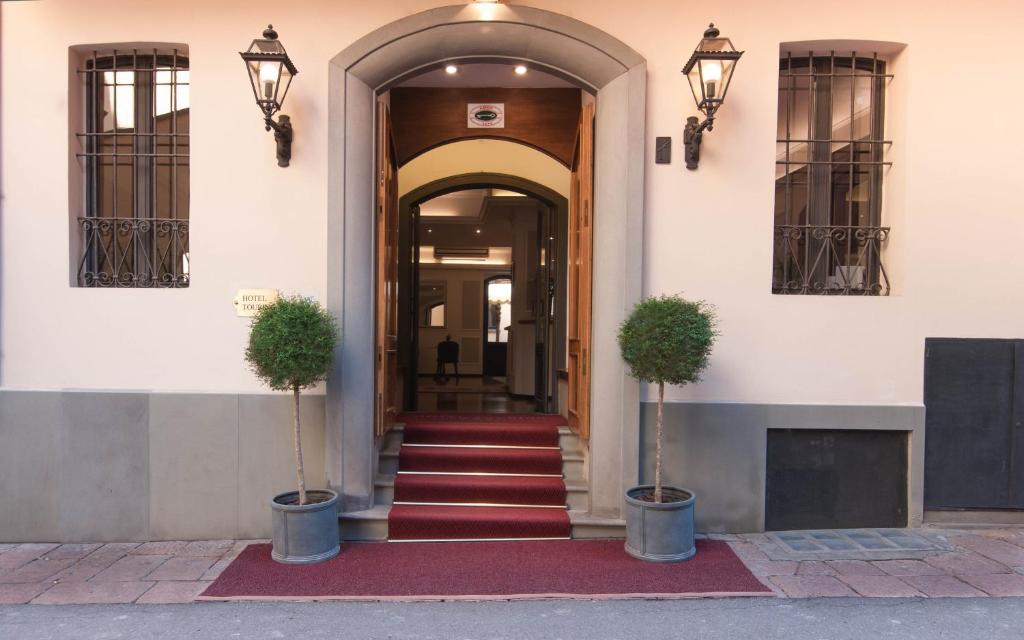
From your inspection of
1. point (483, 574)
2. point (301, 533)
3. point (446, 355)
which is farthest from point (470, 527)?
point (446, 355)

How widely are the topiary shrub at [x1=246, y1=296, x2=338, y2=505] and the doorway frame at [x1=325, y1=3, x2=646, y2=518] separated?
14.0 inches

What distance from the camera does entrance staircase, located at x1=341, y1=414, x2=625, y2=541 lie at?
4.49 m

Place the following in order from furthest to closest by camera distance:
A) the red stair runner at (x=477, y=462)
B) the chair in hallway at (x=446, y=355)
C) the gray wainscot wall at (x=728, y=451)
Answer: the chair in hallway at (x=446, y=355), the red stair runner at (x=477, y=462), the gray wainscot wall at (x=728, y=451)

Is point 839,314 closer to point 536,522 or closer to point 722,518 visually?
point 722,518

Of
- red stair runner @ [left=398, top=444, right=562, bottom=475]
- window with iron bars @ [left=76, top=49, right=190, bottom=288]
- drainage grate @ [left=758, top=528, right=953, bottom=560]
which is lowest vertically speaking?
drainage grate @ [left=758, top=528, right=953, bottom=560]

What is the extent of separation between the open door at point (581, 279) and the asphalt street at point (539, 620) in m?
1.58

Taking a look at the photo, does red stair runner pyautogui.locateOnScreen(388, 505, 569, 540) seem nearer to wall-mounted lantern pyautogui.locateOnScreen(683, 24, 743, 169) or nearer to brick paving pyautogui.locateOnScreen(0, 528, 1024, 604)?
brick paving pyautogui.locateOnScreen(0, 528, 1024, 604)

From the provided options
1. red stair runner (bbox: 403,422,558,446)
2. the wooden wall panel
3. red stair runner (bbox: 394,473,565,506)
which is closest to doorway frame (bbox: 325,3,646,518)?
red stair runner (bbox: 394,473,565,506)

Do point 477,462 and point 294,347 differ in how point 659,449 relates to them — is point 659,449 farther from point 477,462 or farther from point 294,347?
point 294,347

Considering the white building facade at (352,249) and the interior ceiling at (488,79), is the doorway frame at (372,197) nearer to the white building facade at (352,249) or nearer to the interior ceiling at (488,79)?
the white building facade at (352,249)

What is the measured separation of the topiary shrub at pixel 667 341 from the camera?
3982mm

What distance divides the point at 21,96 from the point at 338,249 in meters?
2.50

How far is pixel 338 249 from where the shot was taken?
4.49 m

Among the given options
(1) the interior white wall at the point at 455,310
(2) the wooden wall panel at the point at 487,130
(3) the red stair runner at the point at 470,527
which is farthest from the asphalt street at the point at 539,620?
(1) the interior white wall at the point at 455,310
